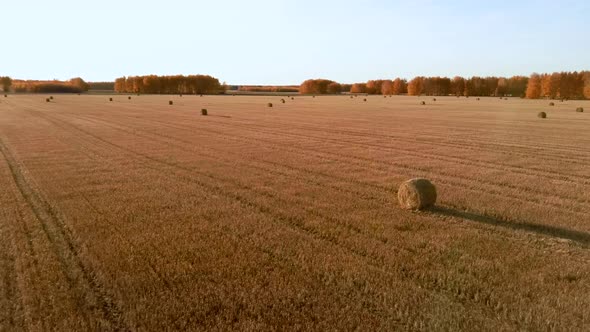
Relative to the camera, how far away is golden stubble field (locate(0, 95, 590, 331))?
605 centimetres

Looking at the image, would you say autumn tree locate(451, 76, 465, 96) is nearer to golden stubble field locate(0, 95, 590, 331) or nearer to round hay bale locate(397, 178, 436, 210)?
golden stubble field locate(0, 95, 590, 331)

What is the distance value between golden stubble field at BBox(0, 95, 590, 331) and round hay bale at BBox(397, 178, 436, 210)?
358 millimetres

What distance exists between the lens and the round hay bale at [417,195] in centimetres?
1096

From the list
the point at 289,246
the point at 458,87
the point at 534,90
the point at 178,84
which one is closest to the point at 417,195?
the point at 289,246

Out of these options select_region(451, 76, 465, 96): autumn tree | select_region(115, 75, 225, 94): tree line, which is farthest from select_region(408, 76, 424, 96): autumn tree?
select_region(115, 75, 225, 94): tree line

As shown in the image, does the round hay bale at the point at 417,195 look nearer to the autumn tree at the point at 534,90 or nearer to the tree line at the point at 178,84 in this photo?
the autumn tree at the point at 534,90

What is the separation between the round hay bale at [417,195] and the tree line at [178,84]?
184 metres

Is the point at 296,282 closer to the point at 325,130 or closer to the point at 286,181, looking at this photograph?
the point at 286,181

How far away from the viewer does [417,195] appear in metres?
11.0

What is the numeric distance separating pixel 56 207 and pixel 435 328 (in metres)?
10.0

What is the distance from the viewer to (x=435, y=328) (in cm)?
571

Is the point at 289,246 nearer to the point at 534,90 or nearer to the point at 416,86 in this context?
the point at 534,90

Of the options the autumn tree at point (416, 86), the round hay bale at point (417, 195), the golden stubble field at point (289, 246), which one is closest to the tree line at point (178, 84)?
the autumn tree at point (416, 86)

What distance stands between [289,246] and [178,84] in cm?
18893
